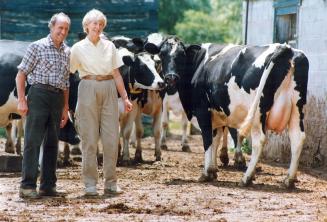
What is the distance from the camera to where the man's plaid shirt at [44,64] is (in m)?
9.91

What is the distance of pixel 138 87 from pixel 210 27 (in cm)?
2647

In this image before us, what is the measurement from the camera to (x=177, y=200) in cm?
1011

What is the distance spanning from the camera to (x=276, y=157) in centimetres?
1602

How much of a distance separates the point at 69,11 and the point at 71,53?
38.8 ft

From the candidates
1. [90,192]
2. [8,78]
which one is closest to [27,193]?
[90,192]

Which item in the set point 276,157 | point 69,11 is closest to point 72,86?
point 276,157

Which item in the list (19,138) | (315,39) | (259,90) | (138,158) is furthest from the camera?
(19,138)

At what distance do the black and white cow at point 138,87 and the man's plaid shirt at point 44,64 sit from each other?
3819 millimetres

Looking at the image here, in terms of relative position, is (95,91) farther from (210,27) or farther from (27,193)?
(210,27)

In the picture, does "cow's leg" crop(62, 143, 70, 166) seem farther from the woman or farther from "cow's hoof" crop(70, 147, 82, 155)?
the woman

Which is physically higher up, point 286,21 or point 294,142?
point 286,21

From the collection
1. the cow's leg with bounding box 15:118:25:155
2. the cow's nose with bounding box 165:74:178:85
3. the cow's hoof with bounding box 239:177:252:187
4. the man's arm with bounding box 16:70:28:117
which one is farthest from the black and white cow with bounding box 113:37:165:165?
the man's arm with bounding box 16:70:28:117

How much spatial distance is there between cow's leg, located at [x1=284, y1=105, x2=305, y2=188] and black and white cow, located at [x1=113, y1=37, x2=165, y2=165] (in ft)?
9.62

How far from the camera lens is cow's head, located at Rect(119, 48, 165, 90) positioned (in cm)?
1385
